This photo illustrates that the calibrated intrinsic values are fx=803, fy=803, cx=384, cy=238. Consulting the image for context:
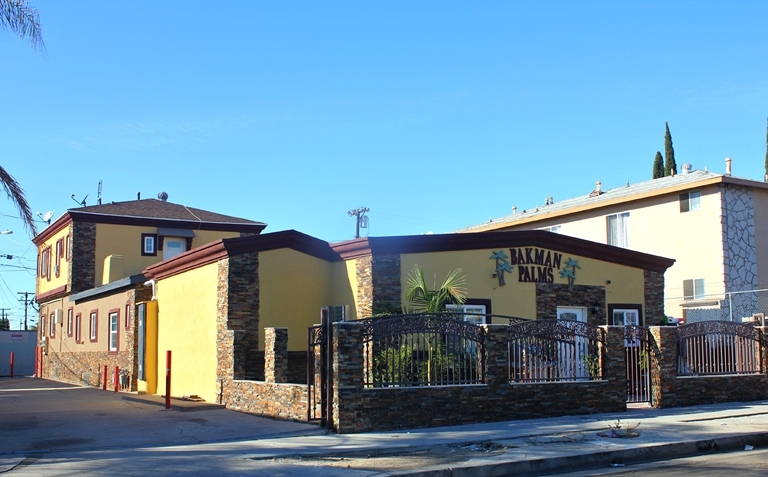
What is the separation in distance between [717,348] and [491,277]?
223 inches

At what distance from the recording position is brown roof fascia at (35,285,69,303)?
3625cm

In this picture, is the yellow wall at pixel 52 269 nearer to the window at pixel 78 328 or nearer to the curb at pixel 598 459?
the window at pixel 78 328

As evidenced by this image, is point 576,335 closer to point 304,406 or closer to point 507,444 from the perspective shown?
point 507,444

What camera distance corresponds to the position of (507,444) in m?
12.8

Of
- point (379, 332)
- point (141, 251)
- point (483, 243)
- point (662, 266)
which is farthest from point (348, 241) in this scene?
point (141, 251)

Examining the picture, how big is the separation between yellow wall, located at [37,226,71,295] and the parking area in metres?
16.4

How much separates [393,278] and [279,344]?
4239 mm

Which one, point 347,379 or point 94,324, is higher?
point 94,324

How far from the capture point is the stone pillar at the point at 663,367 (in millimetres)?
17500

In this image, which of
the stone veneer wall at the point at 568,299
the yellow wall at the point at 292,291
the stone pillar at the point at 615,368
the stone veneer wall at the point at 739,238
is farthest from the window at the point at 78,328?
the stone veneer wall at the point at 739,238

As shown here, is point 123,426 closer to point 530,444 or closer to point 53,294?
point 530,444

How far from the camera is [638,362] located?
17.7 metres

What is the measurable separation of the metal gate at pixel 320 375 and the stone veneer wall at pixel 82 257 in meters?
22.8

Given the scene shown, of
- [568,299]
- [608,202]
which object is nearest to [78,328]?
[568,299]
